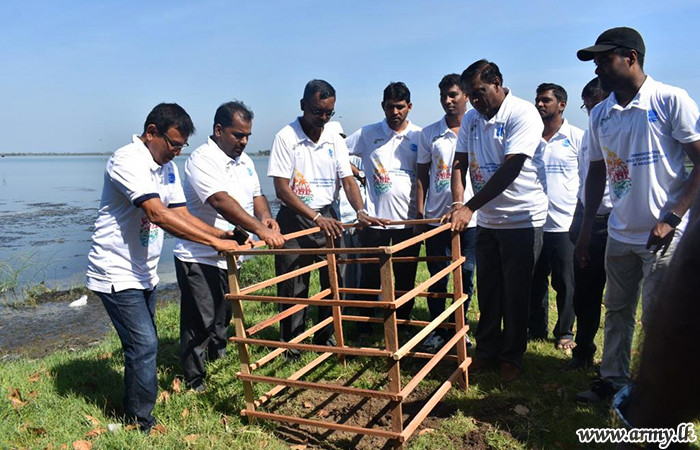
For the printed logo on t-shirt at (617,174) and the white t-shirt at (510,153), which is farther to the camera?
the white t-shirt at (510,153)

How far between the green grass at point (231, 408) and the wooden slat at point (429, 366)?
41 cm

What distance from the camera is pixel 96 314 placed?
888 cm

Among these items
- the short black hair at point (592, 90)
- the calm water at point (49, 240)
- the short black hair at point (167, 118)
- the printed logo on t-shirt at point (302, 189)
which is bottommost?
the calm water at point (49, 240)

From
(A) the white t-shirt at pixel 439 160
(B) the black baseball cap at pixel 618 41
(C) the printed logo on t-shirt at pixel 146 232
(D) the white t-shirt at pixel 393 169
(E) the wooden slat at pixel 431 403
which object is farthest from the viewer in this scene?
(D) the white t-shirt at pixel 393 169

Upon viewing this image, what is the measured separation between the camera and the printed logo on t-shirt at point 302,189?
516 centimetres

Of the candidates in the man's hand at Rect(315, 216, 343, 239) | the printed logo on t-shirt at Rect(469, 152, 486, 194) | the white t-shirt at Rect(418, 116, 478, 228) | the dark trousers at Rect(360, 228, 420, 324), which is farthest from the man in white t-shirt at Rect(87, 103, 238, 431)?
the white t-shirt at Rect(418, 116, 478, 228)

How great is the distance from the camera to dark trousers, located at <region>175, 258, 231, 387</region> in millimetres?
4492

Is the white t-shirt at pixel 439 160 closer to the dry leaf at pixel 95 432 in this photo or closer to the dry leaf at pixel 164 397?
the dry leaf at pixel 164 397

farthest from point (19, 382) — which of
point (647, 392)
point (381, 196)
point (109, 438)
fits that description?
point (647, 392)

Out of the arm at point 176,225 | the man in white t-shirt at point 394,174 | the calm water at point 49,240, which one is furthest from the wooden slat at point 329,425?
the calm water at point 49,240

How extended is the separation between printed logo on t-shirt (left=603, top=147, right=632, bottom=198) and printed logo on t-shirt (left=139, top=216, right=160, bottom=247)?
3219 mm

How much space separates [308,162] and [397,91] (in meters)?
1.14

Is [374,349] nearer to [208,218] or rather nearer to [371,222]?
[371,222]

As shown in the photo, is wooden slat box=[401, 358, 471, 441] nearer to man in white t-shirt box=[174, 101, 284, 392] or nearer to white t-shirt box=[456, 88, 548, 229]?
white t-shirt box=[456, 88, 548, 229]
